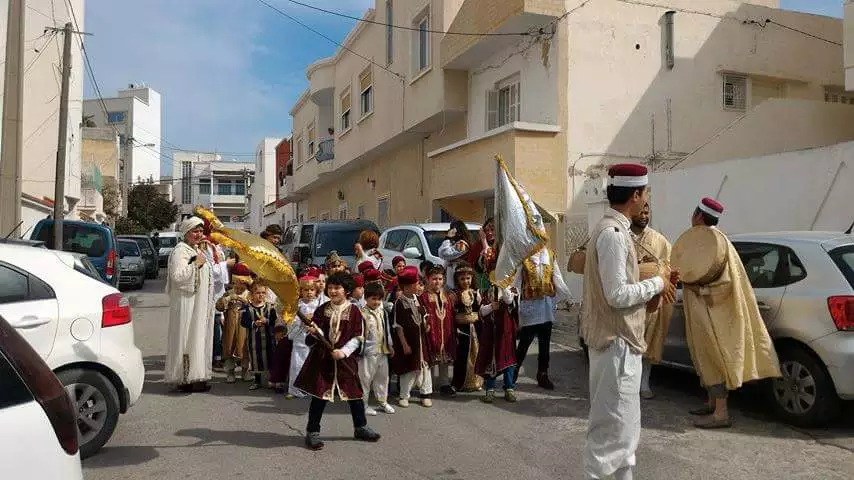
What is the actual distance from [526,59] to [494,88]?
1628mm

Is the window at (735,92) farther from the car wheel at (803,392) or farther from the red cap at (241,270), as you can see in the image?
the red cap at (241,270)

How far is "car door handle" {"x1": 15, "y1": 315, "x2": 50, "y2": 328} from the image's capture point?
4742 mm

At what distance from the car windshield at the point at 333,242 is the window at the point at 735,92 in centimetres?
937

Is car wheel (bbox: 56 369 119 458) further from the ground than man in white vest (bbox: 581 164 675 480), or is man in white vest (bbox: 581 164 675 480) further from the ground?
man in white vest (bbox: 581 164 675 480)

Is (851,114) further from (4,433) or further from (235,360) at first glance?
(4,433)

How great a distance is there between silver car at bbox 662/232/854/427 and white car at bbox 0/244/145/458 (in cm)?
539

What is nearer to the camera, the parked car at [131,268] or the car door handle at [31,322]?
the car door handle at [31,322]

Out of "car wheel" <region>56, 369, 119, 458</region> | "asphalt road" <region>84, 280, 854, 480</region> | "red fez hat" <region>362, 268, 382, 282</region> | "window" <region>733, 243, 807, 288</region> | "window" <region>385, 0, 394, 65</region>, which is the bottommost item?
"asphalt road" <region>84, 280, 854, 480</region>

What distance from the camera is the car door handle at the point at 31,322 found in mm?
4742

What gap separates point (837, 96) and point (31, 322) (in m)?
19.3

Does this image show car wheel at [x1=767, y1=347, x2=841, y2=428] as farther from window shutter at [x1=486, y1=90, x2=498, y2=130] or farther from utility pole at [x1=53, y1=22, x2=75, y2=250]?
utility pole at [x1=53, y1=22, x2=75, y2=250]

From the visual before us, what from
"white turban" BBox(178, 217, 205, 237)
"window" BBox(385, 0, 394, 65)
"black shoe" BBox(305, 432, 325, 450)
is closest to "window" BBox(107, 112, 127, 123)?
"window" BBox(385, 0, 394, 65)

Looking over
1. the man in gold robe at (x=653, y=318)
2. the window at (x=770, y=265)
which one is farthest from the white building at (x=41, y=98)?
the window at (x=770, y=265)

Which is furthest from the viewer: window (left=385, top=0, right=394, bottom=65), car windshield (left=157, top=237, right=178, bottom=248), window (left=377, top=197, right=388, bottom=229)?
car windshield (left=157, top=237, right=178, bottom=248)
